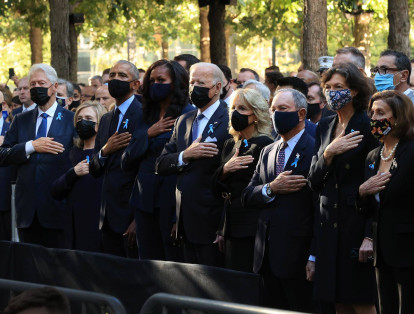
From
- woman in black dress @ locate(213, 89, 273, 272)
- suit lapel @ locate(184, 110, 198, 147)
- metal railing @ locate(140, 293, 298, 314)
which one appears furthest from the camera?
suit lapel @ locate(184, 110, 198, 147)

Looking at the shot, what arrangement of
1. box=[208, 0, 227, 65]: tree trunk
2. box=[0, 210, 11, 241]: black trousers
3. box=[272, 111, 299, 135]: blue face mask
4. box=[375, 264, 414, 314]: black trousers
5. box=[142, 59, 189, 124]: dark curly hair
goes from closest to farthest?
box=[375, 264, 414, 314]: black trousers
box=[272, 111, 299, 135]: blue face mask
box=[142, 59, 189, 124]: dark curly hair
box=[0, 210, 11, 241]: black trousers
box=[208, 0, 227, 65]: tree trunk

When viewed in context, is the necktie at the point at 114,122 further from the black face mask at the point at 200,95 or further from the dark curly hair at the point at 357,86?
the dark curly hair at the point at 357,86

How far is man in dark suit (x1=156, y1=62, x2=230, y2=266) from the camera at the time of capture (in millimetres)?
8750

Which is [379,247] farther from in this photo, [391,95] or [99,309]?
[99,309]

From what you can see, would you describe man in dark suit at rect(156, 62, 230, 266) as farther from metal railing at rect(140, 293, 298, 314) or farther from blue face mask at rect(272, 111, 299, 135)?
metal railing at rect(140, 293, 298, 314)

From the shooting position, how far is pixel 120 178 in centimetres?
988

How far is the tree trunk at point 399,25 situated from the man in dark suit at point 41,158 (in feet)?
24.3

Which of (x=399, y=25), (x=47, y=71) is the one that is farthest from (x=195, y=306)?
(x=399, y=25)

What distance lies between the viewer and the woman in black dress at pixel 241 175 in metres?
8.30

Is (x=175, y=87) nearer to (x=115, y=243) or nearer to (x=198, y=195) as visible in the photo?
(x=198, y=195)

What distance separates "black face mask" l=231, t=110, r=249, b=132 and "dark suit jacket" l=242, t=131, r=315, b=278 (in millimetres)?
580

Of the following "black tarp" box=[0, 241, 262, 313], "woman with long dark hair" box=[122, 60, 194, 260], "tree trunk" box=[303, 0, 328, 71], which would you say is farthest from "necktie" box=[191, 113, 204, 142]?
"tree trunk" box=[303, 0, 328, 71]

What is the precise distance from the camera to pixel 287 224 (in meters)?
7.67

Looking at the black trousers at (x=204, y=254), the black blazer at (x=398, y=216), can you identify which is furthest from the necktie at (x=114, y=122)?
the black blazer at (x=398, y=216)
